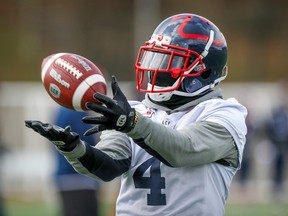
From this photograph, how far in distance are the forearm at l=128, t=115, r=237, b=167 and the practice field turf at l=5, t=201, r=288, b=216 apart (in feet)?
23.0

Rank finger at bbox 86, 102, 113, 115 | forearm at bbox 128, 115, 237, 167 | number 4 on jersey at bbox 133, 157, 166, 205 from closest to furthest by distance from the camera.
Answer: finger at bbox 86, 102, 113, 115
forearm at bbox 128, 115, 237, 167
number 4 on jersey at bbox 133, 157, 166, 205

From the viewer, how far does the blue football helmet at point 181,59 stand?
3.80 m

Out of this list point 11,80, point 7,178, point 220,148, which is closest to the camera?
point 220,148

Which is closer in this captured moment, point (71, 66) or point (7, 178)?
point (71, 66)

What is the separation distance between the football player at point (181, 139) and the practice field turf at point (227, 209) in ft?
22.4

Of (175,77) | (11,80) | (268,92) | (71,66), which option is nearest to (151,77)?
(175,77)

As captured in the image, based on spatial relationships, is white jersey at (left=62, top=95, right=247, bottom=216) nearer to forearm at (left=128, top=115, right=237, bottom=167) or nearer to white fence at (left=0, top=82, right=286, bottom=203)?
forearm at (left=128, top=115, right=237, bottom=167)

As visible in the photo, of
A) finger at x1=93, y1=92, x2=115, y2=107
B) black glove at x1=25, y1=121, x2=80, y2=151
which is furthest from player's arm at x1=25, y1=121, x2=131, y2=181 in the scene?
finger at x1=93, y1=92, x2=115, y2=107

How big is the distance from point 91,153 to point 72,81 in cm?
32

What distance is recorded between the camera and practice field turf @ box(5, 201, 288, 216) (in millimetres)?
11242

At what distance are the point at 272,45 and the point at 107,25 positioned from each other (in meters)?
4.36

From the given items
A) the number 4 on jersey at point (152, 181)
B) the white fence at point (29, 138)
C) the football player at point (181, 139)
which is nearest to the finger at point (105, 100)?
the football player at point (181, 139)

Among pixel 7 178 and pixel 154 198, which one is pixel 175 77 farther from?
pixel 7 178

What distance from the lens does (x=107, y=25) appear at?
74.6 ft
